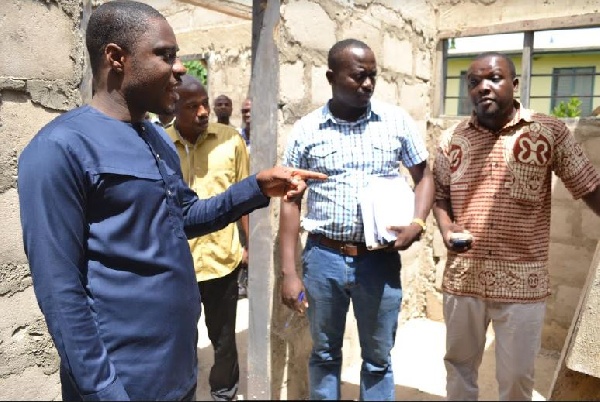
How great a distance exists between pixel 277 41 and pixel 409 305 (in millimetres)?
2675

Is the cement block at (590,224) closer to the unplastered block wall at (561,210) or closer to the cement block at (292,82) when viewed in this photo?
the unplastered block wall at (561,210)

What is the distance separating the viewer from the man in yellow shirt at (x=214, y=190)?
2920 mm

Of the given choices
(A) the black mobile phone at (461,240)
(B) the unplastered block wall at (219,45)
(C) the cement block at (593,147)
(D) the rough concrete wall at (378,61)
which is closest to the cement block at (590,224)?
(C) the cement block at (593,147)

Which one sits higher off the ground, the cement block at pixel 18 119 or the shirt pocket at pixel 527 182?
the cement block at pixel 18 119

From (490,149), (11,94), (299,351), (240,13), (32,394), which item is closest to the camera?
(11,94)

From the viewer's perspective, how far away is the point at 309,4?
3.03m

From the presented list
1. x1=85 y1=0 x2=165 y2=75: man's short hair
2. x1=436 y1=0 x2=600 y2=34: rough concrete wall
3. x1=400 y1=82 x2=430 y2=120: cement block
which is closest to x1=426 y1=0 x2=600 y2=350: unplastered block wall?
x1=436 y1=0 x2=600 y2=34: rough concrete wall

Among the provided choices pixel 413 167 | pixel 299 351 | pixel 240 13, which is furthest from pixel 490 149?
pixel 240 13

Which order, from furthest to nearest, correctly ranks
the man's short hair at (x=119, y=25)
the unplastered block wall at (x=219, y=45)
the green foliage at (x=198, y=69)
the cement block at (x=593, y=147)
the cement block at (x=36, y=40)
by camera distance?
1. the green foliage at (x=198, y=69)
2. the unplastered block wall at (x=219, y=45)
3. the cement block at (x=593, y=147)
4. the cement block at (x=36, y=40)
5. the man's short hair at (x=119, y=25)

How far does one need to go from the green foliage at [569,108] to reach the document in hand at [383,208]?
219 cm

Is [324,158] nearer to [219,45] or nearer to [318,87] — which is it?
[318,87]

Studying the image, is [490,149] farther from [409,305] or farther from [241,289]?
[241,289]

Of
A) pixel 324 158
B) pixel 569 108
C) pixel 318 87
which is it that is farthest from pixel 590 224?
pixel 324 158

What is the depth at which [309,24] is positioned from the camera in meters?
3.04
